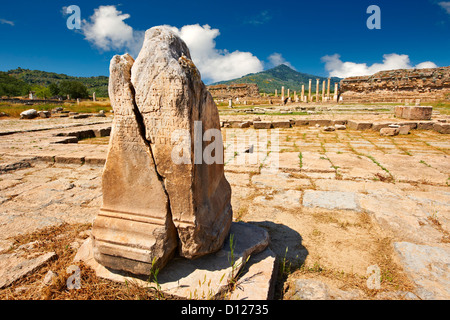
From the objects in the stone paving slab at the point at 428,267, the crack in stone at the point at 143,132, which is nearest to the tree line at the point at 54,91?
the crack in stone at the point at 143,132

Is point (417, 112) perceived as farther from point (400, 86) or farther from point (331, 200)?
point (400, 86)

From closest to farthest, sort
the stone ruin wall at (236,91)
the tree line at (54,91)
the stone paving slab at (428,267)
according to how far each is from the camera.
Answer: the stone paving slab at (428,267) < the stone ruin wall at (236,91) < the tree line at (54,91)

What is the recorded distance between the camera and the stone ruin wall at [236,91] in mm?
34625

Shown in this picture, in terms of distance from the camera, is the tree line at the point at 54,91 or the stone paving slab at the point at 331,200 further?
the tree line at the point at 54,91

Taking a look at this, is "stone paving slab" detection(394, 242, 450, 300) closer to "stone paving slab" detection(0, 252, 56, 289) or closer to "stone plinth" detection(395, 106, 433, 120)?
"stone paving slab" detection(0, 252, 56, 289)

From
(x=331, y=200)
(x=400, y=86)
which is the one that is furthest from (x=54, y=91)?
(x=331, y=200)

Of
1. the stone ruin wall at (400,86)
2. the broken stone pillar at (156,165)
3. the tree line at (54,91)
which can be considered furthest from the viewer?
the tree line at (54,91)

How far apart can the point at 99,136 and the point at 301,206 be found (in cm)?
871

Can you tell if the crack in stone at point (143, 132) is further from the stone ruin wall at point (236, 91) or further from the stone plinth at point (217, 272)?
the stone ruin wall at point (236, 91)

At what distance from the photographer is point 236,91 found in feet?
115

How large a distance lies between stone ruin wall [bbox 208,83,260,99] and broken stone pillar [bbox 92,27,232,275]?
33651 mm

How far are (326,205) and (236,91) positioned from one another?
33.3m

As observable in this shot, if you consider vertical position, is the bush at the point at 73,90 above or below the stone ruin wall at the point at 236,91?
above

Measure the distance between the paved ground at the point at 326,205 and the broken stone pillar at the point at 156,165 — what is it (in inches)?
38.4
